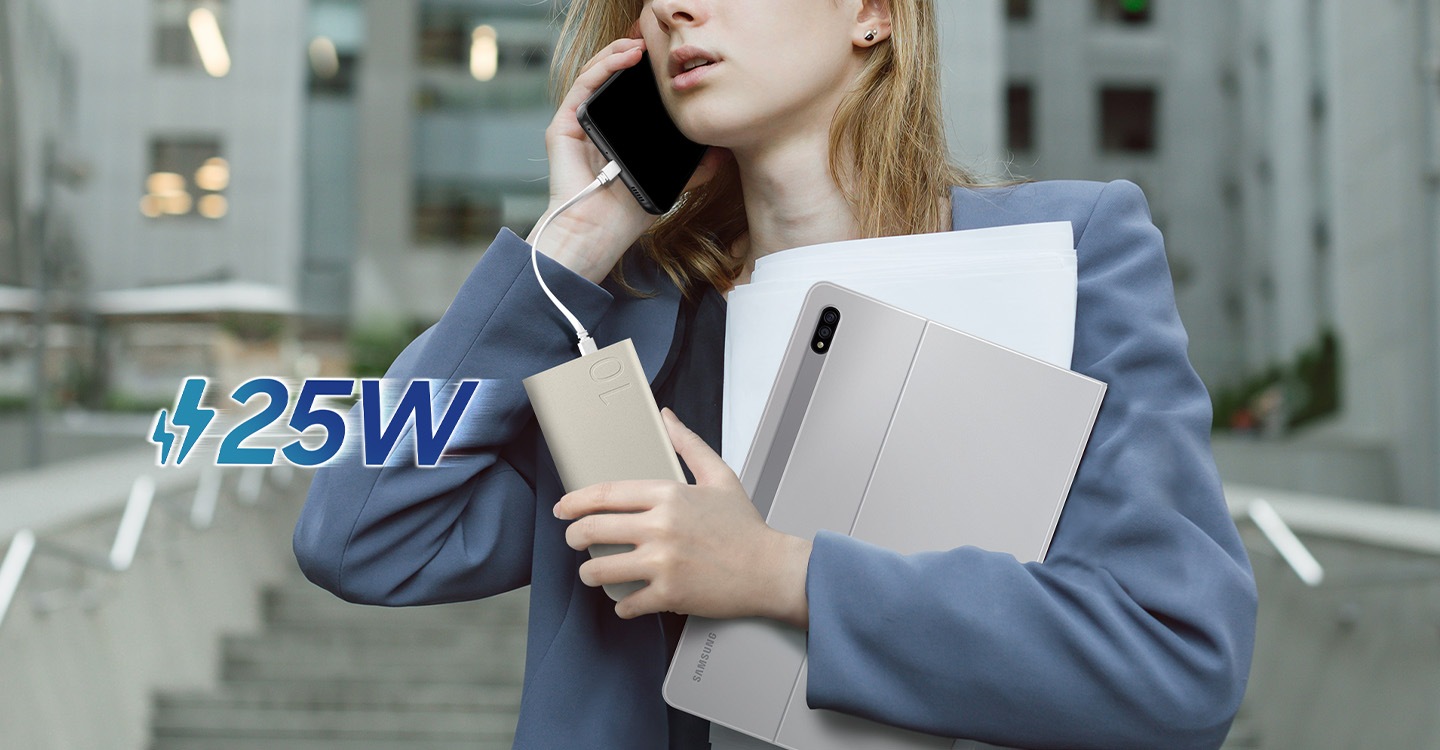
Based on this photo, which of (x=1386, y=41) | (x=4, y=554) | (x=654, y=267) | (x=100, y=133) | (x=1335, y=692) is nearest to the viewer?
(x=654, y=267)

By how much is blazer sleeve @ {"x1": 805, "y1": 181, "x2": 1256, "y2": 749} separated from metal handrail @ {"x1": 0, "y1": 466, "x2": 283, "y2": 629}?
9.98 ft

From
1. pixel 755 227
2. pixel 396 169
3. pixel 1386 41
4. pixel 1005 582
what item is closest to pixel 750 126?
pixel 755 227

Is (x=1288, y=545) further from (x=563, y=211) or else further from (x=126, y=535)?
(x=126, y=535)

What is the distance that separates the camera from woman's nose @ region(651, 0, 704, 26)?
2.86 ft

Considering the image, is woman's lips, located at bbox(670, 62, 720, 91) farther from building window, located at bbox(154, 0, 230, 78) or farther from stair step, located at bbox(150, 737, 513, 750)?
building window, located at bbox(154, 0, 230, 78)

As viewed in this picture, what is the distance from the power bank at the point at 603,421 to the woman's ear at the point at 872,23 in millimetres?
341

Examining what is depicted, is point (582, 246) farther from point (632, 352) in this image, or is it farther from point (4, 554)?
point (4, 554)

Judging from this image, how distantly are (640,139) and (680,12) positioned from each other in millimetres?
111

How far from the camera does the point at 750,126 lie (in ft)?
2.91

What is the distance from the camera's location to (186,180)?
44.4 feet

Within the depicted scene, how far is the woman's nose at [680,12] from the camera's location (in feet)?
2.86

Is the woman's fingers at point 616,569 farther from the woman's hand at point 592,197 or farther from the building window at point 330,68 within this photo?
the building window at point 330,68

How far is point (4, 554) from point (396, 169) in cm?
1292

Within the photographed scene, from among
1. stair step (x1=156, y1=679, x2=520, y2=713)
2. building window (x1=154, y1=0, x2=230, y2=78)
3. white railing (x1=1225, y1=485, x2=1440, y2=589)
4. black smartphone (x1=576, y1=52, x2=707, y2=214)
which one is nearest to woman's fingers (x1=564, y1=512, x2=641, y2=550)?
black smartphone (x1=576, y1=52, x2=707, y2=214)
